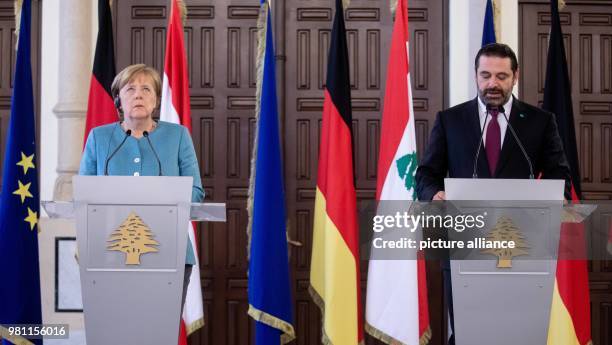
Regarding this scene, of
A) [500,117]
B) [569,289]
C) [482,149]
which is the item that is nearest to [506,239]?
[482,149]

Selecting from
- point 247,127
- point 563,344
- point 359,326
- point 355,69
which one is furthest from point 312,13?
point 563,344

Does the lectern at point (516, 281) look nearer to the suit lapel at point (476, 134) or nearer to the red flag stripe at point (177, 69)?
the suit lapel at point (476, 134)

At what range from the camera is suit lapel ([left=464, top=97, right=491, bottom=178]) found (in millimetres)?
3121

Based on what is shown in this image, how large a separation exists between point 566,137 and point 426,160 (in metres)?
1.53

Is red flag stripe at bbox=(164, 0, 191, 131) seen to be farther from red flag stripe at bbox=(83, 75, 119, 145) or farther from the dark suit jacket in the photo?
the dark suit jacket

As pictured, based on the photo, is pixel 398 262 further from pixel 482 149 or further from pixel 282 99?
pixel 282 99

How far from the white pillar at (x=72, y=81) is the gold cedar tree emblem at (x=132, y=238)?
2525 mm

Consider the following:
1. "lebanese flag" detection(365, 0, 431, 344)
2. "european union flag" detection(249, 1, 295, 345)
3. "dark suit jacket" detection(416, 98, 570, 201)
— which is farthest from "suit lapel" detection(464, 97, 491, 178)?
"european union flag" detection(249, 1, 295, 345)

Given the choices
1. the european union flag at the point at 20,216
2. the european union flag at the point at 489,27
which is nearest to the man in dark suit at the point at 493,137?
the european union flag at the point at 489,27

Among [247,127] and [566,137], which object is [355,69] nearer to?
[247,127]

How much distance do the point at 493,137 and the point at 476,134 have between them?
0.22ft

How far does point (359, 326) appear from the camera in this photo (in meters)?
4.35

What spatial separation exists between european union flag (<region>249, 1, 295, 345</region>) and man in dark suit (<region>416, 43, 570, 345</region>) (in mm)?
1165

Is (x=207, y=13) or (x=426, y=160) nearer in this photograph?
(x=426, y=160)
